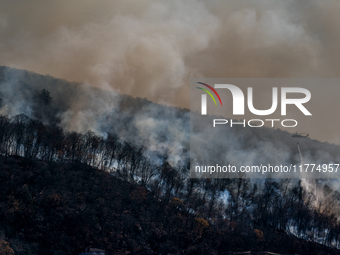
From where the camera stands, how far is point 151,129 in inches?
3312

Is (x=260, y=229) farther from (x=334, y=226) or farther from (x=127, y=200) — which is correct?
(x=127, y=200)

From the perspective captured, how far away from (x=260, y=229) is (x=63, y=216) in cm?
4006

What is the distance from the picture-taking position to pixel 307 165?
88.7 meters

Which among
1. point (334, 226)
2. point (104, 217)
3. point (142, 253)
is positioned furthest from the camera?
point (334, 226)

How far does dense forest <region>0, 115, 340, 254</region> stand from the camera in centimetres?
4044

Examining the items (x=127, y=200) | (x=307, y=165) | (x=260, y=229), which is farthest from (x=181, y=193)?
(x=307, y=165)

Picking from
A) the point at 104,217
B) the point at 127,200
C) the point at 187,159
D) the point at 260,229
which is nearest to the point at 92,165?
the point at 127,200

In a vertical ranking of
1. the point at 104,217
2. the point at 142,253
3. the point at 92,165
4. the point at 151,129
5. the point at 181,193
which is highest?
the point at 151,129

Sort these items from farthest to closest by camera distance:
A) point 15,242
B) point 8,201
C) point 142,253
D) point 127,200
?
point 127,200
point 142,253
point 8,201
point 15,242

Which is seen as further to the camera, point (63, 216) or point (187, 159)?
point (187, 159)

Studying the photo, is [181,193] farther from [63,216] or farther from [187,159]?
[63,216]

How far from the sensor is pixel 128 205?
173ft

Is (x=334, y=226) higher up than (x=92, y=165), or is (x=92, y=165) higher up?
(x=92, y=165)

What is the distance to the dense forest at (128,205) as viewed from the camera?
4044cm
